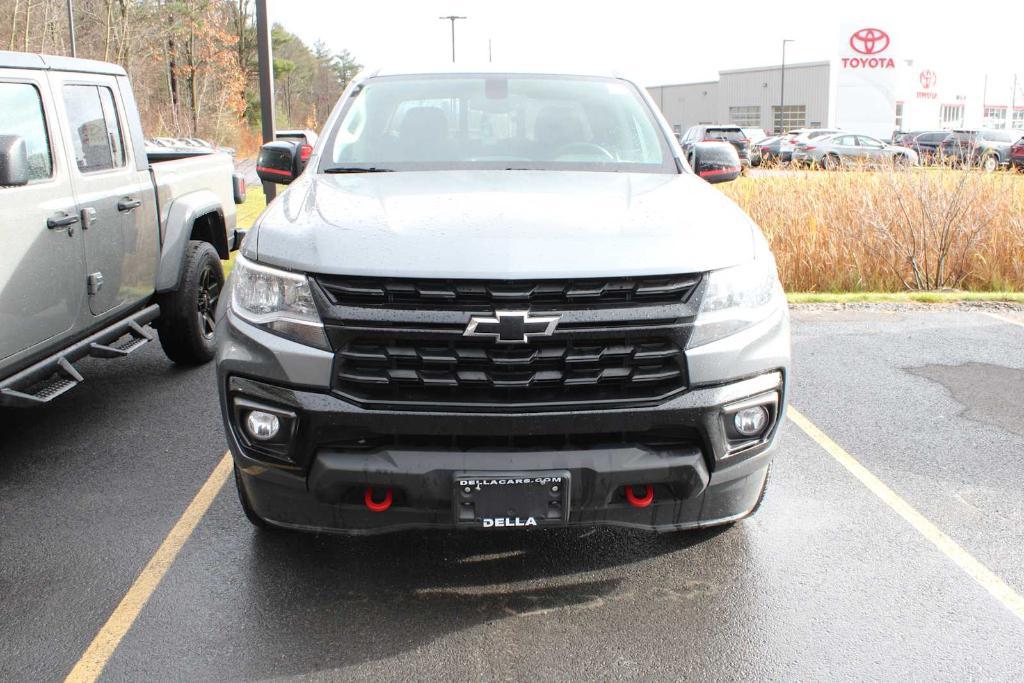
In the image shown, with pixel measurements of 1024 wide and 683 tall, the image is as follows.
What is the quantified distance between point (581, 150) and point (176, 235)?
2.88 meters

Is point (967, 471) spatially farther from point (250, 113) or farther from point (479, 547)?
point (250, 113)

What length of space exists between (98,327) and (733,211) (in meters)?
3.47

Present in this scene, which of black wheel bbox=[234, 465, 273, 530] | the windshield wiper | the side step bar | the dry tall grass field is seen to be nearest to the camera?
black wheel bbox=[234, 465, 273, 530]

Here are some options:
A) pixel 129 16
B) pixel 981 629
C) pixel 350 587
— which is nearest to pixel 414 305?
pixel 350 587

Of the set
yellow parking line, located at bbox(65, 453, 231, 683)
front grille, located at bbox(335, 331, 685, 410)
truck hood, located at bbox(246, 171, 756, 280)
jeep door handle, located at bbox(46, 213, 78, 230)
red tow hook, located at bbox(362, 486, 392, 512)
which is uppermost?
truck hood, located at bbox(246, 171, 756, 280)

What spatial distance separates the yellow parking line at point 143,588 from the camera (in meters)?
3.02

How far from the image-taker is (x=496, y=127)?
4574mm

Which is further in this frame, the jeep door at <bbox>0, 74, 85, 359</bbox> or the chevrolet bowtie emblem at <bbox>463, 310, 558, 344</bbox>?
the jeep door at <bbox>0, 74, 85, 359</bbox>

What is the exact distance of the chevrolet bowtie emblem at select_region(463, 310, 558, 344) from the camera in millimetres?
2936

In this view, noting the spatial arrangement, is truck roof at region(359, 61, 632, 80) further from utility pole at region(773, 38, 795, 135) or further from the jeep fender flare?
utility pole at region(773, 38, 795, 135)

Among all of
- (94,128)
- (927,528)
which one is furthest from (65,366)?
(927,528)

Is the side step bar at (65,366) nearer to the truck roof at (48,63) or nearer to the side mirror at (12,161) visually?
the side mirror at (12,161)

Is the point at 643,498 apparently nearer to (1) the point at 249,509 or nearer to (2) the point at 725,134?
(1) the point at 249,509

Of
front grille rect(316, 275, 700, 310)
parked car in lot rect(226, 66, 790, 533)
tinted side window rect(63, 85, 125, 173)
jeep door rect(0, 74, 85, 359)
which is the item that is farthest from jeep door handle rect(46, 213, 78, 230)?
front grille rect(316, 275, 700, 310)
